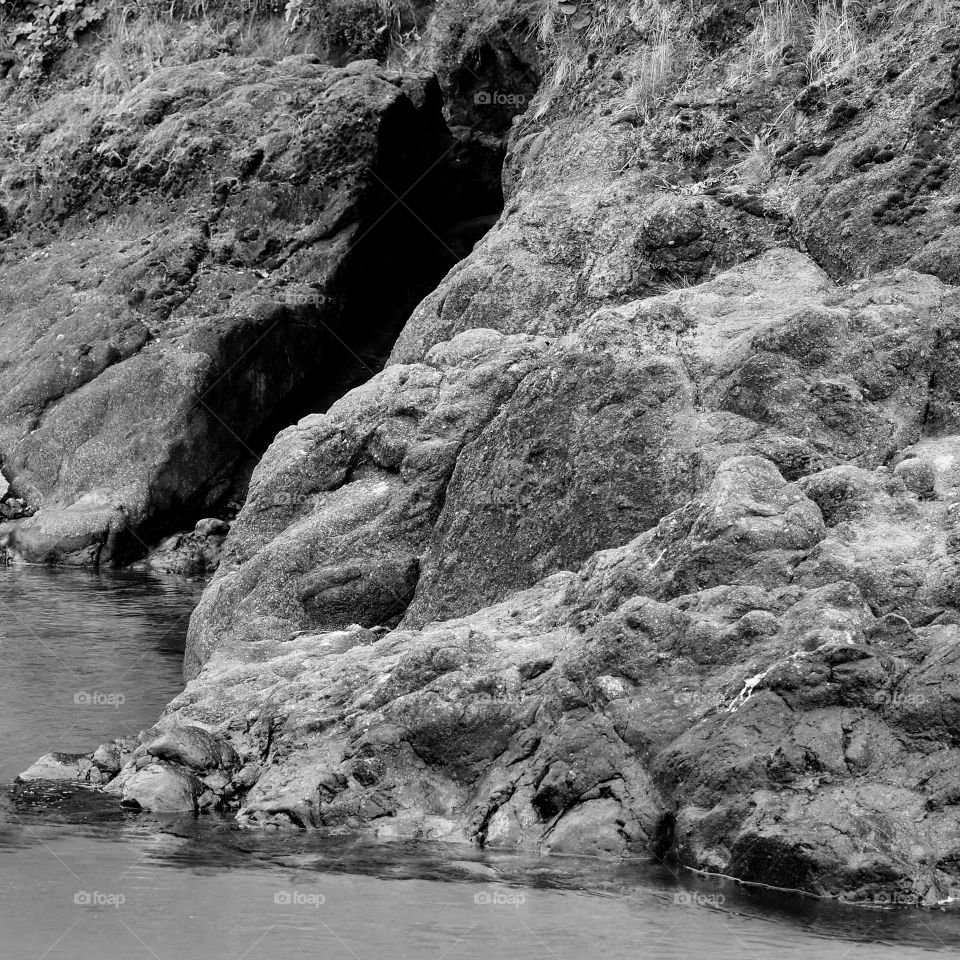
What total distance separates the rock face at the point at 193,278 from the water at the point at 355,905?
32.9ft

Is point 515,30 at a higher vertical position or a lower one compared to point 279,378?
higher

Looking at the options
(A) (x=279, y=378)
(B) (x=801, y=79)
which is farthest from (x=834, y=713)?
(A) (x=279, y=378)

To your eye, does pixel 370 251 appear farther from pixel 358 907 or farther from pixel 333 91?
pixel 358 907

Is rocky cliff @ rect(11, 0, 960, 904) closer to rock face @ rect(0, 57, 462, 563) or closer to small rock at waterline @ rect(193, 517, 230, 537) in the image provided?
rock face @ rect(0, 57, 462, 563)

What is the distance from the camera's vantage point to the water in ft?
17.5

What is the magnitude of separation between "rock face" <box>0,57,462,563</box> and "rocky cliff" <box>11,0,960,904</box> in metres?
4.95

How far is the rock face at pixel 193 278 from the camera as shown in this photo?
17.3m

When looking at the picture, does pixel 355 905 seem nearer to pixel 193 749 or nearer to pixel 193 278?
pixel 193 749

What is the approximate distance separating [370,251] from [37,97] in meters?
8.46

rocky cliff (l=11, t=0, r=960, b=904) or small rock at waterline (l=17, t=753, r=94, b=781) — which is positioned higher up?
rocky cliff (l=11, t=0, r=960, b=904)

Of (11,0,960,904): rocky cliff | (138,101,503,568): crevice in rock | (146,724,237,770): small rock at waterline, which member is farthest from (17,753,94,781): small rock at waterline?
(138,101,503,568): crevice in rock

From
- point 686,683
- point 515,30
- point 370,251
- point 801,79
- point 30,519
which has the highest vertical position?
point 515,30

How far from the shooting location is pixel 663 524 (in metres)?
7.93

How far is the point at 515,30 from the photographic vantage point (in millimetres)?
18297
